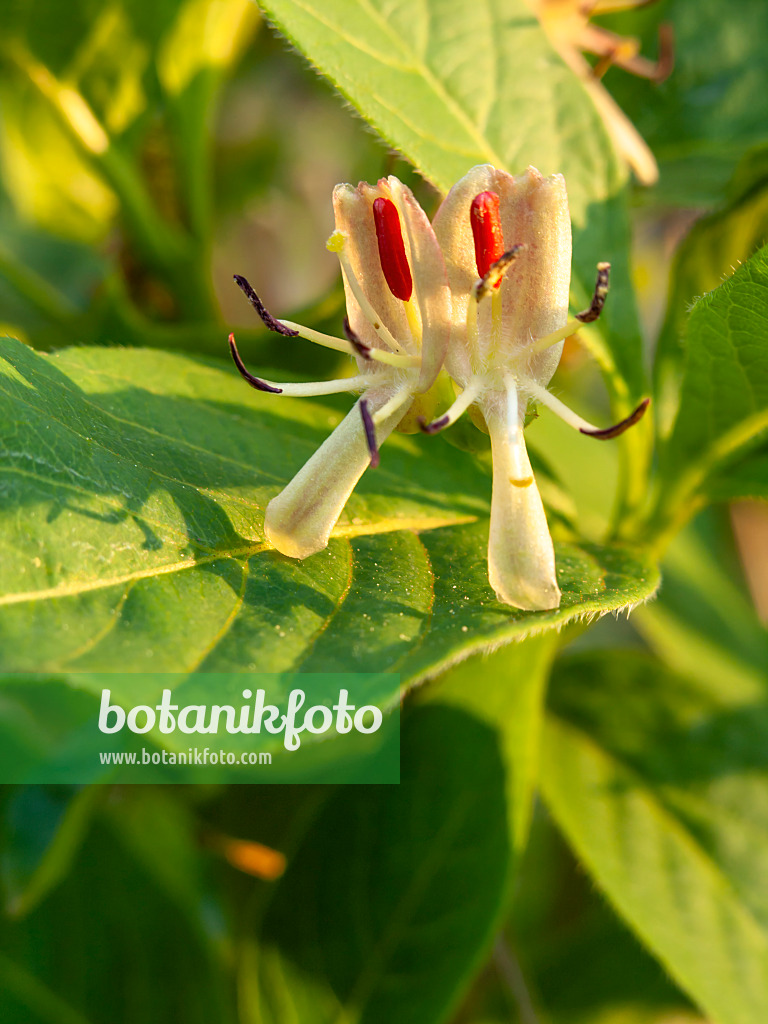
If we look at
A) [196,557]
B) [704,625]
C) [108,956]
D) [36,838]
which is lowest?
[108,956]

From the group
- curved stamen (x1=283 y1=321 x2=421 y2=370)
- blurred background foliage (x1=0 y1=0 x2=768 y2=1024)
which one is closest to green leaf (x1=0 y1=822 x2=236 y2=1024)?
blurred background foliage (x1=0 y1=0 x2=768 y2=1024)

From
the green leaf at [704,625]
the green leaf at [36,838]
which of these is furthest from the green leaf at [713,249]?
the green leaf at [36,838]

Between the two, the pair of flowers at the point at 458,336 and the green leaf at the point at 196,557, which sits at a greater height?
the pair of flowers at the point at 458,336

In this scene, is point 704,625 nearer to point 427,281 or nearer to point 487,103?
point 487,103

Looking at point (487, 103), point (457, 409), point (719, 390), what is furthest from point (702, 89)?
point (457, 409)

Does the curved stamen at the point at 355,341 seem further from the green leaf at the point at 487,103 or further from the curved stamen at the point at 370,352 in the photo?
the green leaf at the point at 487,103

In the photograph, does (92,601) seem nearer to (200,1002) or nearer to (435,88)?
(435,88)
